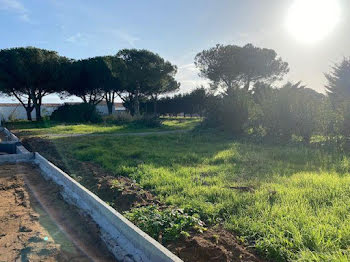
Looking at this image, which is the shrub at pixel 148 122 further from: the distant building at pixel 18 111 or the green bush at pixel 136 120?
the distant building at pixel 18 111

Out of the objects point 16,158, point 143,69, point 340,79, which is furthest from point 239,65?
point 16,158

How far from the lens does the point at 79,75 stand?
29297 mm

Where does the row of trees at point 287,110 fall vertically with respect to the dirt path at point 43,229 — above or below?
above

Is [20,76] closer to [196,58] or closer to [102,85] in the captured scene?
[102,85]

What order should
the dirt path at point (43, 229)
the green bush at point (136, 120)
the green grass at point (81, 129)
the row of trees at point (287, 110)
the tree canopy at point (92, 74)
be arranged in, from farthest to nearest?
the tree canopy at point (92, 74) < the green bush at point (136, 120) < the green grass at point (81, 129) < the row of trees at point (287, 110) < the dirt path at point (43, 229)

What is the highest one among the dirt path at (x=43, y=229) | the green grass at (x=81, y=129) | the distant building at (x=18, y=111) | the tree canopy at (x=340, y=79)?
the tree canopy at (x=340, y=79)

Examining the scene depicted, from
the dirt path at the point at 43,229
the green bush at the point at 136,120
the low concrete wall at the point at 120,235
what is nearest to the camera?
the low concrete wall at the point at 120,235

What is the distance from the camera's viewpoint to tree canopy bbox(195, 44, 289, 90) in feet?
103

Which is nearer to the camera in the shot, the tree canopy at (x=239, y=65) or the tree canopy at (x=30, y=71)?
the tree canopy at (x=30, y=71)

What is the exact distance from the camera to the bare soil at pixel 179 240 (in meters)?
2.45

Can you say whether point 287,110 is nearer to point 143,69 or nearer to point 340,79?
point 340,79

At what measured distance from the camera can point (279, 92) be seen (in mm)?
10695

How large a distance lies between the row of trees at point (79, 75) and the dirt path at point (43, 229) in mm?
22881

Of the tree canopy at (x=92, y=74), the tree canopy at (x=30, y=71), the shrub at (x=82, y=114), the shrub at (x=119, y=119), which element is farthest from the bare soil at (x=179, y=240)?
the tree canopy at (x=92, y=74)
